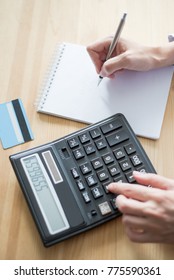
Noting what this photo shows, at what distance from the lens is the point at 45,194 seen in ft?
1.77

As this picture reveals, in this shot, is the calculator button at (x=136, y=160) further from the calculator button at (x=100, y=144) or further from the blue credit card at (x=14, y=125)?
the blue credit card at (x=14, y=125)

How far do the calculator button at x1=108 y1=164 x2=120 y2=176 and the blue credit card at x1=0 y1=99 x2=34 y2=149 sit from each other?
0.53 ft

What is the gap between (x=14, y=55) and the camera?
0.69 m

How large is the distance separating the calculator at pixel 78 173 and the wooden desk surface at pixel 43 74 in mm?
29

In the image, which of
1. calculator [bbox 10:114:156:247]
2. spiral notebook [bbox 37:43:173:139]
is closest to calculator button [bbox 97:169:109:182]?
calculator [bbox 10:114:156:247]

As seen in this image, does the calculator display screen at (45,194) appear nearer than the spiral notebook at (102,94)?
Yes

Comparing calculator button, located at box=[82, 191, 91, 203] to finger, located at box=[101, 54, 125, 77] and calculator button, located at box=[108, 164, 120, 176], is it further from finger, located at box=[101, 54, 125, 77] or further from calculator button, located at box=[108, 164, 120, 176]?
finger, located at box=[101, 54, 125, 77]

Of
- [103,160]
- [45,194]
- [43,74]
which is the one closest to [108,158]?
[103,160]

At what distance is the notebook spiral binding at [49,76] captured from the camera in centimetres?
64

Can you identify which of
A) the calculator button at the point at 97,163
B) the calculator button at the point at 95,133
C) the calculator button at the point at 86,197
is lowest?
the calculator button at the point at 86,197

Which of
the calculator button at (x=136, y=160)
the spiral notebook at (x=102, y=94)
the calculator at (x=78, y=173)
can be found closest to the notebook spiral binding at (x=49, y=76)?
the spiral notebook at (x=102, y=94)

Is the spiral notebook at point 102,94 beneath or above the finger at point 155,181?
above

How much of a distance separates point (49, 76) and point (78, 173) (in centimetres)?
22

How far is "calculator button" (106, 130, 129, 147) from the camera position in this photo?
0.58 m
